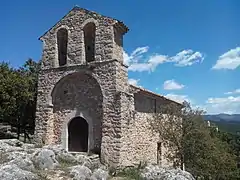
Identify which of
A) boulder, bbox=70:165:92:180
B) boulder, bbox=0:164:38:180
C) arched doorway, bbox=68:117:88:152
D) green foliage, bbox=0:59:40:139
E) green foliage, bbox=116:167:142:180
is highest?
green foliage, bbox=0:59:40:139

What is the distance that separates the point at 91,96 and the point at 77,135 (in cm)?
306

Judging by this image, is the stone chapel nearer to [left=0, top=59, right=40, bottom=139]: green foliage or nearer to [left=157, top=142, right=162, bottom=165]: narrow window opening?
[left=157, top=142, right=162, bottom=165]: narrow window opening

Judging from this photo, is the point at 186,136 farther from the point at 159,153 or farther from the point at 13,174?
the point at 13,174

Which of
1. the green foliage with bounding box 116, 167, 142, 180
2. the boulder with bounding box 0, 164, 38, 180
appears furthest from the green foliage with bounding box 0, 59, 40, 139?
the boulder with bounding box 0, 164, 38, 180

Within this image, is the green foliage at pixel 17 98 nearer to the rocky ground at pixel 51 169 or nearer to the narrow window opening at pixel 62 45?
the narrow window opening at pixel 62 45

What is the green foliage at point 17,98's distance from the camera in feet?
57.9

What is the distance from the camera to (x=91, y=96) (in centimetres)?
1598

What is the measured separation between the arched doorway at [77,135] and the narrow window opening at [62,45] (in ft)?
12.9

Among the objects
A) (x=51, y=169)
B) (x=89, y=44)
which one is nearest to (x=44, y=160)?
(x=51, y=169)

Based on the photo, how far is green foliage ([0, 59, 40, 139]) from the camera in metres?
17.7

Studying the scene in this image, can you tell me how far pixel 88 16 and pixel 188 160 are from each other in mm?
9990

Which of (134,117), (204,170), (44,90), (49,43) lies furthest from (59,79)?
(204,170)

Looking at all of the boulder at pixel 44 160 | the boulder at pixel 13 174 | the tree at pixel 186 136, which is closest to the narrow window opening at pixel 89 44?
the tree at pixel 186 136

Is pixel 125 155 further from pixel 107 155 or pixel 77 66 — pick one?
pixel 77 66
